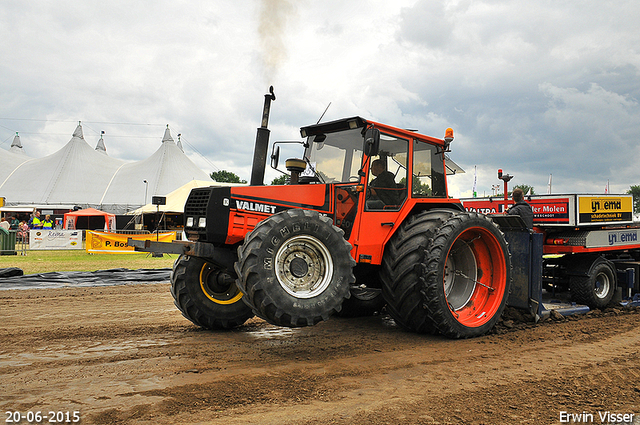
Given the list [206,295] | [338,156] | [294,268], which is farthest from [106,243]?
[294,268]

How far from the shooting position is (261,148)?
18.1ft

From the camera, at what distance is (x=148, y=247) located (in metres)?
5.10

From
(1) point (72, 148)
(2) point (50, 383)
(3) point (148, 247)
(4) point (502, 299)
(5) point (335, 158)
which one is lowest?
(2) point (50, 383)

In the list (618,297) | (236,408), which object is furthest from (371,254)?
(618,297)

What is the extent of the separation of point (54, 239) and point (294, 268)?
1951cm

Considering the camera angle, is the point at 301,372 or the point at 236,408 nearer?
the point at 236,408

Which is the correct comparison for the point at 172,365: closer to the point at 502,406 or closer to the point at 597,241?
the point at 502,406

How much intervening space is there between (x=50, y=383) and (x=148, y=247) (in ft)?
5.82

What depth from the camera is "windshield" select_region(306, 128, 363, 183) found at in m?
5.43

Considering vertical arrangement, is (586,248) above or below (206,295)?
above

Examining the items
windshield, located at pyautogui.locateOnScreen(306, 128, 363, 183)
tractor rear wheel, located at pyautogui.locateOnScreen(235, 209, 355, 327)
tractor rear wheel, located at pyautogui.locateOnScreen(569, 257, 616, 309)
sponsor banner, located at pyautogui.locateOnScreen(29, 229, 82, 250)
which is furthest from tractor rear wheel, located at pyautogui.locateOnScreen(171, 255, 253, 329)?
sponsor banner, located at pyautogui.locateOnScreen(29, 229, 82, 250)

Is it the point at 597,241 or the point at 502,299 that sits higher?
the point at 597,241

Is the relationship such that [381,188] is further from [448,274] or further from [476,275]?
[476,275]

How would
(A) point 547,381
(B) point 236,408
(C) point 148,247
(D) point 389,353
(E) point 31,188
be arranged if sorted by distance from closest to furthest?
(B) point 236,408 < (A) point 547,381 < (D) point 389,353 < (C) point 148,247 < (E) point 31,188
